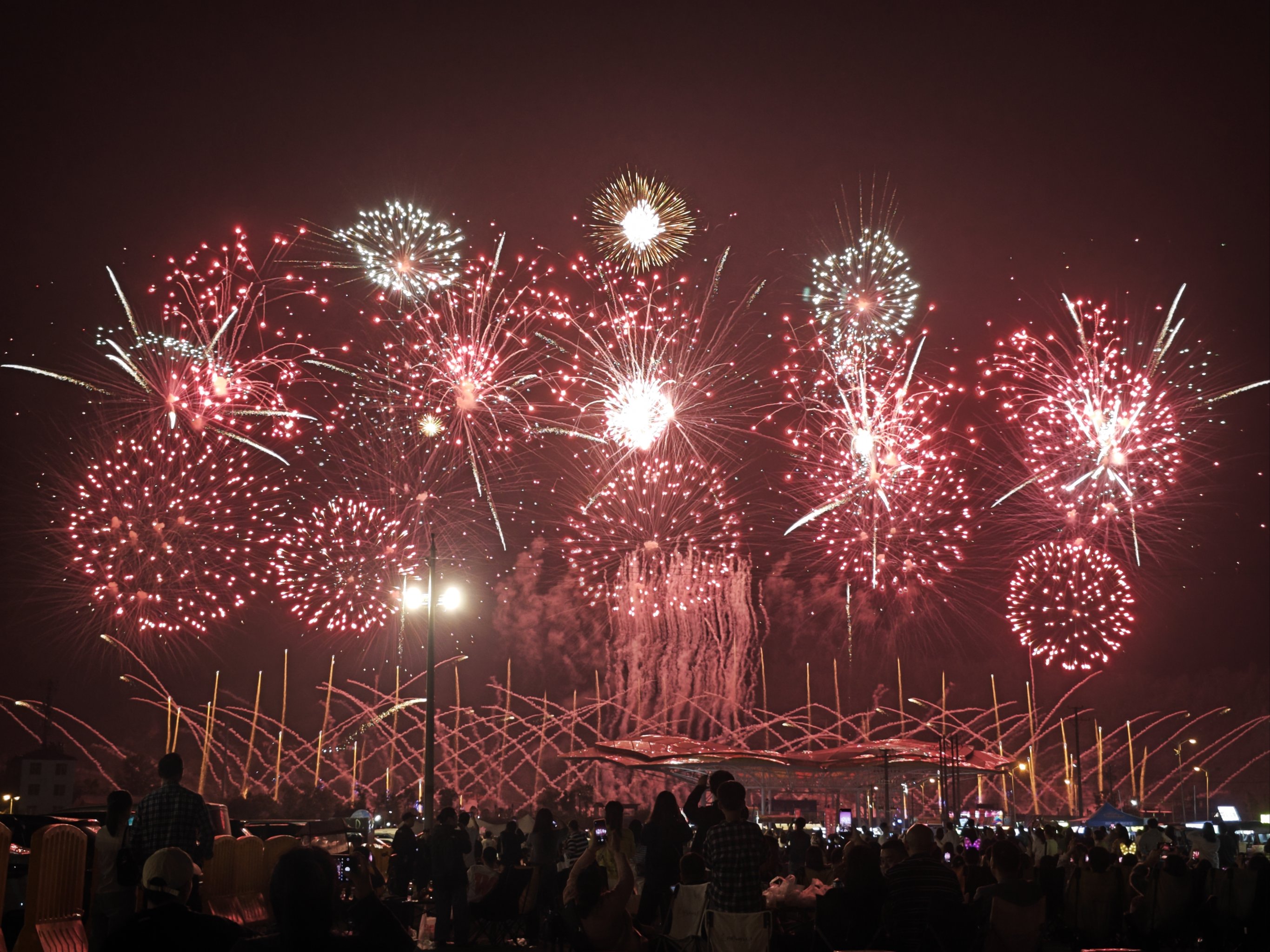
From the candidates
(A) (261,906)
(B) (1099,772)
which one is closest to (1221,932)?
(A) (261,906)

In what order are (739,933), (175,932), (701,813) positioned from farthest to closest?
(701,813), (739,933), (175,932)

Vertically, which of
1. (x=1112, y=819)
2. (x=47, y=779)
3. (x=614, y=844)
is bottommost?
(x=614, y=844)

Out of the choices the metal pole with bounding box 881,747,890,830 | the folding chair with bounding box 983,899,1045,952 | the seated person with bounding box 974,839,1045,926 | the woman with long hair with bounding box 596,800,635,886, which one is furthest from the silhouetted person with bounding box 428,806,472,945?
the metal pole with bounding box 881,747,890,830

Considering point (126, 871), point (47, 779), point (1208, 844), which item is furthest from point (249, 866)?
point (47, 779)

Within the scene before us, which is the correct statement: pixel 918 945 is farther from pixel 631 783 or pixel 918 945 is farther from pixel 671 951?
pixel 631 783

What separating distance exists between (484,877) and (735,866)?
637cm

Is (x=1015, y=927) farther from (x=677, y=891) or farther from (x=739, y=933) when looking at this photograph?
(x=677, y=891)

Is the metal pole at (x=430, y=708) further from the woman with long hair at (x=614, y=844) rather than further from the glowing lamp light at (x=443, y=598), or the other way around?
the woman with long hair at (x=614, y=844)

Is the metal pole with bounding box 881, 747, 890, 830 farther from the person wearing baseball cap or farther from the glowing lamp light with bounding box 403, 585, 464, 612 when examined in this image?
the person wearing baseball cap

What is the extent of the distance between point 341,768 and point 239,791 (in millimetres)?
6643

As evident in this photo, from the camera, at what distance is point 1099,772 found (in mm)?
73688

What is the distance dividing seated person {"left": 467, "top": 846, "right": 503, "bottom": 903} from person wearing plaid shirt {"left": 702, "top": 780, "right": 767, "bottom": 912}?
5.87m

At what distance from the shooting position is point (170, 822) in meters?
9.23

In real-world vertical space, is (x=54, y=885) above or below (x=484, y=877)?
above
